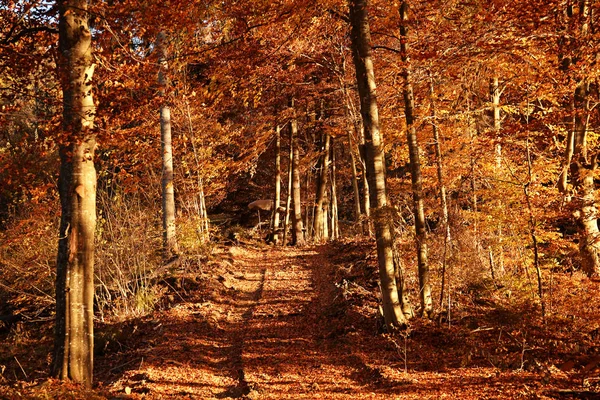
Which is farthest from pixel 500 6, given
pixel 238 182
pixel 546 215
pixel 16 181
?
pixel 238 182

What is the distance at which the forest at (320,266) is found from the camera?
6203 mm

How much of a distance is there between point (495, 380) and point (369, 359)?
6.68ft

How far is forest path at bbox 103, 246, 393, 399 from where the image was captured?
6.54 m

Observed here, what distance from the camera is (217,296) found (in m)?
11.8

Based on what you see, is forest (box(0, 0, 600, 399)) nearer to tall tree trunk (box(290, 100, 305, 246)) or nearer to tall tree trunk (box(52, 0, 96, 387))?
tall tree trunk (box(52, 0, 96, 387))

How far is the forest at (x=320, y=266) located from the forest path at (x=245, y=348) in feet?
0.17

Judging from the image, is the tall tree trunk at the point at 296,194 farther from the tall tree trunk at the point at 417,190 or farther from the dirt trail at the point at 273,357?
the tall tree trunk at the point at 417,190

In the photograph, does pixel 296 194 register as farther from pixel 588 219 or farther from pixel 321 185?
pixel 588 219

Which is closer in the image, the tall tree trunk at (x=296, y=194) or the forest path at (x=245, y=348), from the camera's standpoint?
the forest path at (x=245, y=348)

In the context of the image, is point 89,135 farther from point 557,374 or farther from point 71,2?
point 557,374

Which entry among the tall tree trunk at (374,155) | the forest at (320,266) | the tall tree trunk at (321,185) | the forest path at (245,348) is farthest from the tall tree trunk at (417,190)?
the tall tree trunk at (321,185)

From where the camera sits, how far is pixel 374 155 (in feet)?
27.2

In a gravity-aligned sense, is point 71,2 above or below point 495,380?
above

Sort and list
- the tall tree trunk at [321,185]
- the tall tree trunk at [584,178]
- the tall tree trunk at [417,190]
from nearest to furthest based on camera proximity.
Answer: the tall tree trunk at [417,190] → the tall tree trunk at [584,178] → the tall tree trunk at [321,185]
